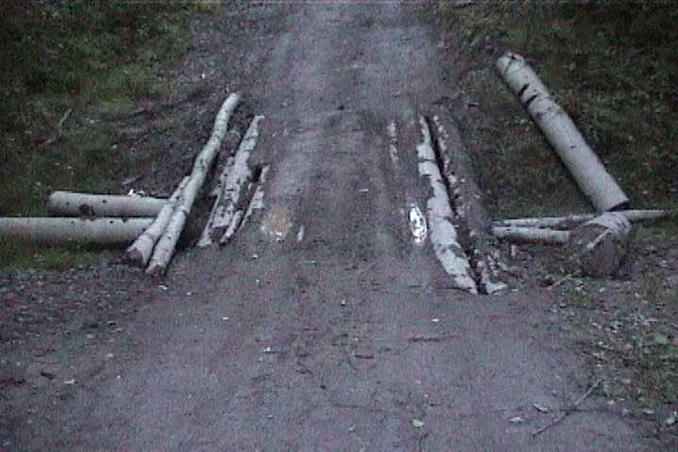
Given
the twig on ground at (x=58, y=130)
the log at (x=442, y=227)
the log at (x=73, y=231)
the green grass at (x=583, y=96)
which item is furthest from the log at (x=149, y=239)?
the green grass at (x=583, y=96)

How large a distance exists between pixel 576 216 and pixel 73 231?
17.5 feet

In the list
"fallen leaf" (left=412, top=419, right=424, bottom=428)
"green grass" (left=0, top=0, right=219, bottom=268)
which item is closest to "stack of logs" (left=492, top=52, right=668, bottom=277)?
"fallen leaf" (left=412, top=419, right=424, bottom=428)

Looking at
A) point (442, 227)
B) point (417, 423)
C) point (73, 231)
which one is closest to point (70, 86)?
point (73, 231)

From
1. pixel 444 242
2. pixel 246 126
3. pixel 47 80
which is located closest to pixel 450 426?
pixel 444 242

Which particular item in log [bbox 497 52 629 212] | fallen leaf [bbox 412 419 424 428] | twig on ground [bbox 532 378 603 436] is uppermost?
log [bbox 497 52 629 212]

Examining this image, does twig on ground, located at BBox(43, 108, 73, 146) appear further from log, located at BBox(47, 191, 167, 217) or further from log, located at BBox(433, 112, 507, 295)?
log, located at BBox(433, 112, 507, 295)

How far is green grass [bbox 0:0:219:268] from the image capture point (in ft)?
42.3

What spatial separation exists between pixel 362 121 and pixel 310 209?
107 inches

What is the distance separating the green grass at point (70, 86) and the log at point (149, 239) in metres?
0.75

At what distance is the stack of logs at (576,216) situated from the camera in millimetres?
9719

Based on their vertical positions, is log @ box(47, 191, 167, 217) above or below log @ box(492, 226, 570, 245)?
above

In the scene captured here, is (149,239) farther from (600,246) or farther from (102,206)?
(600,246)

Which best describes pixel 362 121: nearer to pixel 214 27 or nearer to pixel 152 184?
pixel 152 184

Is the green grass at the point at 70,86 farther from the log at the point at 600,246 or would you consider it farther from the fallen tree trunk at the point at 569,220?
the log at the point at 600,246
